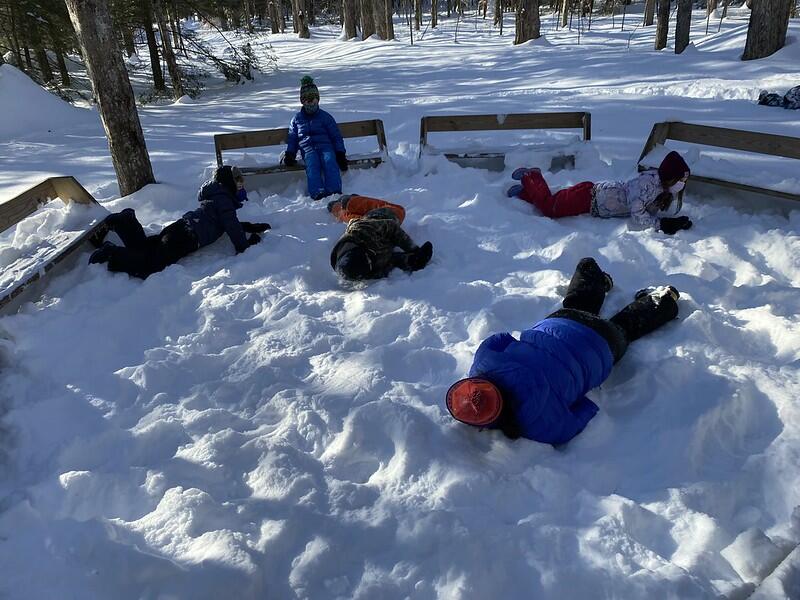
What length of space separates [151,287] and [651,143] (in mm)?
5338

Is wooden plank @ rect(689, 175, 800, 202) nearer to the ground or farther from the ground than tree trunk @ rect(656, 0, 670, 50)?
nearer to the ground

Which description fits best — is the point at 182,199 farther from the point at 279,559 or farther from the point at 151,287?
the point at 279,559

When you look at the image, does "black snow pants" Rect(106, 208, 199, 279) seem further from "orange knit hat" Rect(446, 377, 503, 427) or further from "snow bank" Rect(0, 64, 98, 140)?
"snow bank" Rect(0, 64, 98, 140)

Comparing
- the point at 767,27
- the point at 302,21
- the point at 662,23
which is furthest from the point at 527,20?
the point at 302,21

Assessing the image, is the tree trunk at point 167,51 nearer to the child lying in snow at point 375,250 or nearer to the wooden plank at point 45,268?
the wooden plank at point 45,268

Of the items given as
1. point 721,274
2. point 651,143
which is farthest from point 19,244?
point 651,143

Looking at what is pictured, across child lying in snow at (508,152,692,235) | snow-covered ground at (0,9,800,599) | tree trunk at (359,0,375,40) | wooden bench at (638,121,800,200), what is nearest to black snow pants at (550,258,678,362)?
snow-covered ground at (0,9,800,599)

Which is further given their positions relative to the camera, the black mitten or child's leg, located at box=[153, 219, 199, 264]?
→ the black mitten

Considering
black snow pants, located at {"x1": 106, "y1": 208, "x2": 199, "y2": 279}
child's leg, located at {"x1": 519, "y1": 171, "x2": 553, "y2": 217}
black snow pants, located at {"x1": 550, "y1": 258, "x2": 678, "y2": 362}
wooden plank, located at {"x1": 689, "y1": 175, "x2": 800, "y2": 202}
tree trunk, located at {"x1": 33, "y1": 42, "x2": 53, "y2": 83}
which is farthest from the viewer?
tree trunk, located at {"x1": 33, "y1": 42, "x2": 53, "y2": 83}

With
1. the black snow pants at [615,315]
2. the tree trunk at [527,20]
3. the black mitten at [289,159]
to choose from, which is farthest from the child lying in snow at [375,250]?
the tree trunk at [527,20]

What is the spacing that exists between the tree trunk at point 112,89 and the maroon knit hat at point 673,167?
567 centimetres

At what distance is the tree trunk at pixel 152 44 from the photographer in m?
14.9

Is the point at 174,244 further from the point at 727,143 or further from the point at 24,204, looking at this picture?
the point at 727,143

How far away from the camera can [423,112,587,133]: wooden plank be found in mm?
6889
